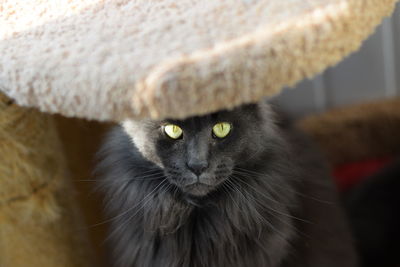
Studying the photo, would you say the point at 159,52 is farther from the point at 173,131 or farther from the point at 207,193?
the point at 207,193

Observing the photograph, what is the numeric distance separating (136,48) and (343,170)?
1.51 metres

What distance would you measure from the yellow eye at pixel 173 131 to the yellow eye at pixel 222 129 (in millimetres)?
71

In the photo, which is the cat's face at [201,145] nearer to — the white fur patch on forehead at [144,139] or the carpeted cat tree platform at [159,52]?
the white fur patch on forehead at [144,139]

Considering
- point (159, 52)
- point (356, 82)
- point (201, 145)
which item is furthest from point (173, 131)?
point (356, 82)

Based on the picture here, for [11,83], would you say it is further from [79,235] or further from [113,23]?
[79,235]

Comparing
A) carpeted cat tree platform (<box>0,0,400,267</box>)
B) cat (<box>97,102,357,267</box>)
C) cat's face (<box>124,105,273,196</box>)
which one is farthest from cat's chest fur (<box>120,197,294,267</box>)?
carpeted cat tree platform (<box>0,0,400,267</box>)

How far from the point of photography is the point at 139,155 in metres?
1.11

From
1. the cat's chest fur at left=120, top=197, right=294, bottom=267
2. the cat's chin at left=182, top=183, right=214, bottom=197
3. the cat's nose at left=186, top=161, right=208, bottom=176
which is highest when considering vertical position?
the cat's nose at left=186, top=161, right=208, bottom=176

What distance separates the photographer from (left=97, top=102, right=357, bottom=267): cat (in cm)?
100

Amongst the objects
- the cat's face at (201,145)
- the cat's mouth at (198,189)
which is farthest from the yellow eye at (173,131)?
the cat's mouth at (198,189)

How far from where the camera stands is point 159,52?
810 millimetres

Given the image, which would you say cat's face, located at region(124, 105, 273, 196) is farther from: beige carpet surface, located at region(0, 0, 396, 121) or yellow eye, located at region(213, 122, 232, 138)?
beige carpet surface, located at region(0, 0, 396, 121)

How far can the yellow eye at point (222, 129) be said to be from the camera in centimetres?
99

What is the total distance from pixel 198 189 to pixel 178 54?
323 millimetres
